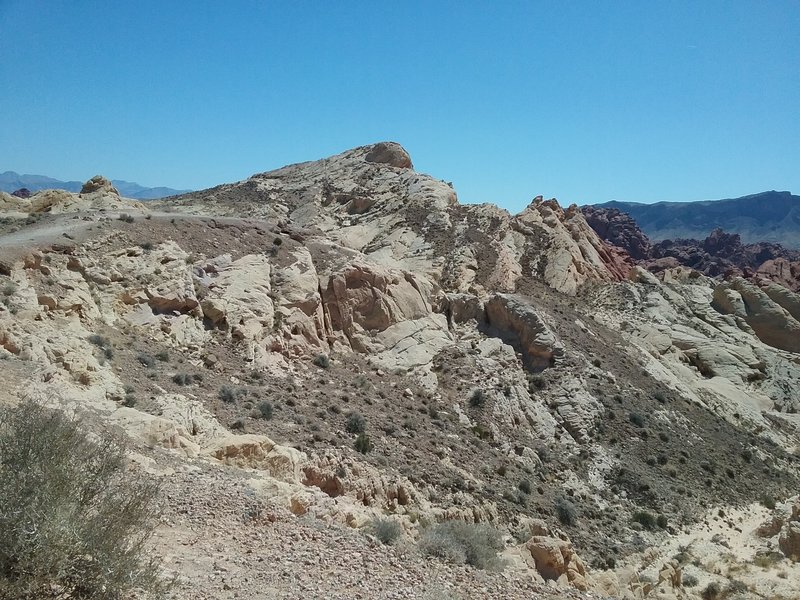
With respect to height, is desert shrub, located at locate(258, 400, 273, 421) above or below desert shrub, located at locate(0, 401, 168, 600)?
below

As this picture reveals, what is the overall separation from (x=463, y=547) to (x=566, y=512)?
35.8 feet

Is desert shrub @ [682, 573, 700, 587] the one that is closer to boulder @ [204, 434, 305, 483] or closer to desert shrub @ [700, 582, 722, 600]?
desert shrub @ [700, 582, 722, 600]

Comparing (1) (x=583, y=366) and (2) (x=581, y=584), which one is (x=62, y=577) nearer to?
(2) (x=581, y=584)

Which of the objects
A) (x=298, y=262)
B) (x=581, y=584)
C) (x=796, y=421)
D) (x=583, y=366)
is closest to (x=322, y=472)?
(x=581, y=584)

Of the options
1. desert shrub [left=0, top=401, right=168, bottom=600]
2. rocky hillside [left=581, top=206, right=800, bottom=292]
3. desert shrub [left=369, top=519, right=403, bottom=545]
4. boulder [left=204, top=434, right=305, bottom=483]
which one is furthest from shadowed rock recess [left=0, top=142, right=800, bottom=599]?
rocky hillside [left=581, top=206, right=800, bottom=292]

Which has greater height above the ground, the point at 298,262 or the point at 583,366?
the point at 298,262

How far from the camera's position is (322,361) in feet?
82.0

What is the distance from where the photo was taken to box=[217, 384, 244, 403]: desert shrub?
1861 centimetres

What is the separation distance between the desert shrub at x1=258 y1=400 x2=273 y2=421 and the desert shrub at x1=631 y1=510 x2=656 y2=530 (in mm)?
14881

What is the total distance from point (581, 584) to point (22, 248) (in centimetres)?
2154

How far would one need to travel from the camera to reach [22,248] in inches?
798

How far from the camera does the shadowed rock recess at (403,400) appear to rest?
10.2 m

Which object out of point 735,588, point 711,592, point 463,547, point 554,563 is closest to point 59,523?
point 463,547

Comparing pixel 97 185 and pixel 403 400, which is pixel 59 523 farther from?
pixel 97 185
